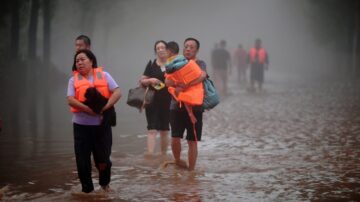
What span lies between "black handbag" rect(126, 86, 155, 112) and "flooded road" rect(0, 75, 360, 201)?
889 millimetres

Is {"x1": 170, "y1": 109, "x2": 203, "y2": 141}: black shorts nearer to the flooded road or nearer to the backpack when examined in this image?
the backpack

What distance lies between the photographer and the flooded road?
27.7 ft

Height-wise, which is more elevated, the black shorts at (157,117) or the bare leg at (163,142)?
the black shorts at (157,117)

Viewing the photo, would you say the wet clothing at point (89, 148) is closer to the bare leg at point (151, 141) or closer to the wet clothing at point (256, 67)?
the bare leg at point (151, 141)

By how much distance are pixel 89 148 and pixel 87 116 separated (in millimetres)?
382

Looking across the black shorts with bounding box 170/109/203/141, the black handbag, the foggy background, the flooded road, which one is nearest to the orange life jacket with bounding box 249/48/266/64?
the foggy background

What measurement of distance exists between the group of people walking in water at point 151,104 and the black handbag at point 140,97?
0.41ft

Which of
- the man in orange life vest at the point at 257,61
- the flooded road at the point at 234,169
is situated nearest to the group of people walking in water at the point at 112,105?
the flooded road at the point at 234,169

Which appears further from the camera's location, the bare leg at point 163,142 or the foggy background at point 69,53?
the foggy background at point 69,53

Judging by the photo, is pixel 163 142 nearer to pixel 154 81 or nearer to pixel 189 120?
pixel 154 81

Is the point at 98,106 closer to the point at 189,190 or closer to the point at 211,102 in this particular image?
the point at 189,190

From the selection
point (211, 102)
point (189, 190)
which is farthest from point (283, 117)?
point (189, 190)

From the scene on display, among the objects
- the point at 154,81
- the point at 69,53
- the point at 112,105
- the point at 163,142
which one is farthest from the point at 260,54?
the point at 69,53

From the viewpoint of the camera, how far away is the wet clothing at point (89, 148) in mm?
8195
